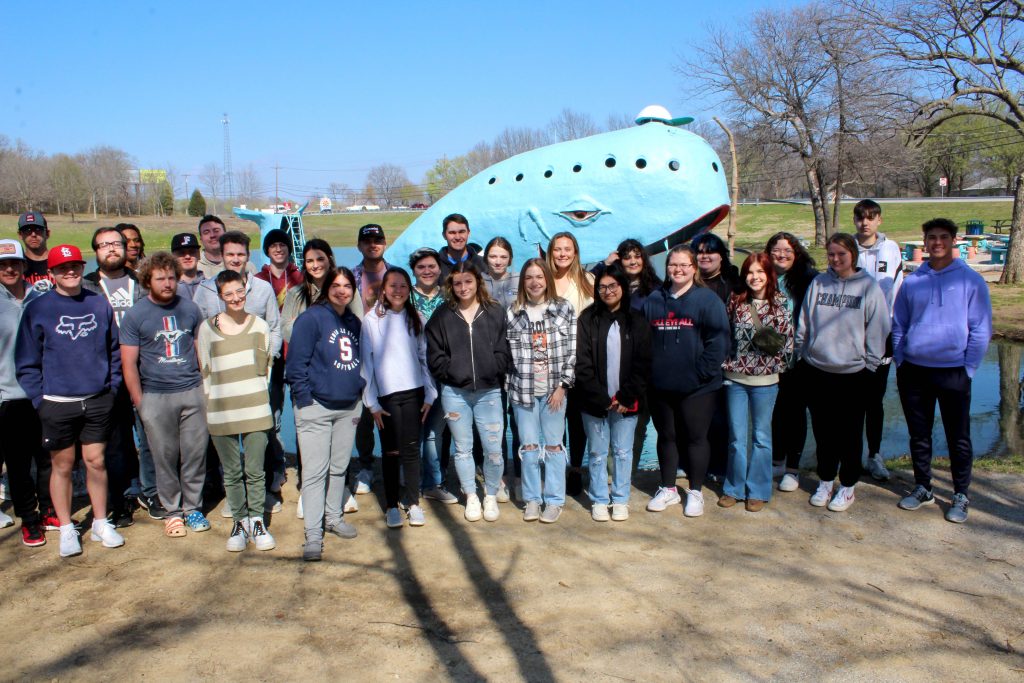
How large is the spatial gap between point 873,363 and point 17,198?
5908cm

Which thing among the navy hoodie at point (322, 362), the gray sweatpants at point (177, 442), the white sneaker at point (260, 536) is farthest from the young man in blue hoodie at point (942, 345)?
the gray sweatpants at point (177, 442)

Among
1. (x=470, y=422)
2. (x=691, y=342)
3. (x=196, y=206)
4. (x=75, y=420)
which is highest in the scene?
(x=196, y=206)

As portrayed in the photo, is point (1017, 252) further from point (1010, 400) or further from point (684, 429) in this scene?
→ point (684, 429)

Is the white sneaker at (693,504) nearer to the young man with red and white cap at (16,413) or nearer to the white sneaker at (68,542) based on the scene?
the white sneaker at (68,542)

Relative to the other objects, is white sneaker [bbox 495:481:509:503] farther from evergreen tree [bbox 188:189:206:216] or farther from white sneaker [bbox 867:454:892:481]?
evergreen tree [bbox 188:189:206:216]

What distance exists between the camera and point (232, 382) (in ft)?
14.0

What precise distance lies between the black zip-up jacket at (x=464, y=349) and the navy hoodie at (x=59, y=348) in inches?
76.9

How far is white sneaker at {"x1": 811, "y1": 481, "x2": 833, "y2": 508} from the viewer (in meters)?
4.89

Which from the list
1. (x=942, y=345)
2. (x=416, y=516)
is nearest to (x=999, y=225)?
(x=942, y=345)

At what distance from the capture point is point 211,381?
14.0 ft

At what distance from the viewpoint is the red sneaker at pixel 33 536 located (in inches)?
175

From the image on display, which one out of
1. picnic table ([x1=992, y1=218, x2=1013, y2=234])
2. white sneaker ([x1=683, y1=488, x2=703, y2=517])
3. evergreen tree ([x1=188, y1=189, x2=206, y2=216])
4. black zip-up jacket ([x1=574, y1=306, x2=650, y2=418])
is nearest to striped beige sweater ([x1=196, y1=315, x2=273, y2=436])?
black zip-up jacket ([x1=574, y1=306, x2=650, y2=418])

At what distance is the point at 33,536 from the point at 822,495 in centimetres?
503

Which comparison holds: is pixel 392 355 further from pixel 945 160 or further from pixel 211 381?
pixel 945 160
